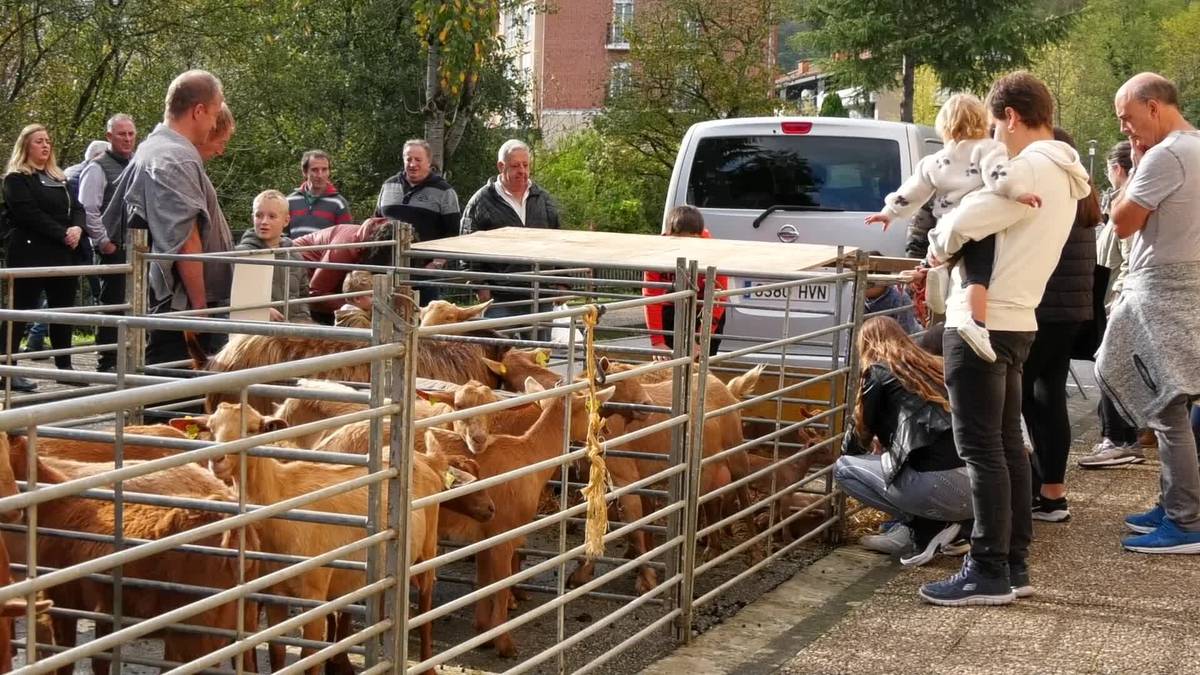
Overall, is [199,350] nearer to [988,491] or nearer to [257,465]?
[257,465]

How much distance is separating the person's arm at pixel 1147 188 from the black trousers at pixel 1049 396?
25.5 inches

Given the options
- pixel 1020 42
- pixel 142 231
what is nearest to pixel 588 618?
pixel 142 231

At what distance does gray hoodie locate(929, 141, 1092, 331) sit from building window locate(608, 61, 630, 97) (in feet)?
85.7

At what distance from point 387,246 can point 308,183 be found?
3064 mm

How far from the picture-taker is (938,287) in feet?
22.8

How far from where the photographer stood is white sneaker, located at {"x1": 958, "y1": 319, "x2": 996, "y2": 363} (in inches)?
251

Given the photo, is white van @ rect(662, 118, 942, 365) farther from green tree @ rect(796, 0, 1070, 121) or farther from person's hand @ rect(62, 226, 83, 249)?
green tree @ rect(796, 0, 1070, 121)

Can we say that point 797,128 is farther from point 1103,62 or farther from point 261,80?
point 1103,62

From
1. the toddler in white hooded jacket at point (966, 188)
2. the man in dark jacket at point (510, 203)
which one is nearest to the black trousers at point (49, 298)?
the man in dark jacket at point (510, 203)


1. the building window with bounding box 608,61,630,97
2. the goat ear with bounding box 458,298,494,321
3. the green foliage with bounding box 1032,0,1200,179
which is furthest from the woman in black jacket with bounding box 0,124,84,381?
the green foliage with bounding box 1032,0,1200,179

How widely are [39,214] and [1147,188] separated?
337 inches

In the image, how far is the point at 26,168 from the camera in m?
12.3

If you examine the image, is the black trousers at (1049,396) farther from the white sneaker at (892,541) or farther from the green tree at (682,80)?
the green tree at (682,80)

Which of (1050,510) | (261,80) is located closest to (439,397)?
(1050,510)
